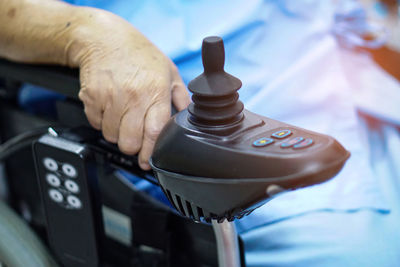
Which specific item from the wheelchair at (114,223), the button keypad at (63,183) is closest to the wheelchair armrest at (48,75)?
the wheelchair at (114,223)

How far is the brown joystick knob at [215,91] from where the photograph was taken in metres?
0.43

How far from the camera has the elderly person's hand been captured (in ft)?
1.83

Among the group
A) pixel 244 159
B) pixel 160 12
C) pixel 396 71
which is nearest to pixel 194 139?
pixel 244 159

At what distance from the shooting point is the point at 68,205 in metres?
0.60

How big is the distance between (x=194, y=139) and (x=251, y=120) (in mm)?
62

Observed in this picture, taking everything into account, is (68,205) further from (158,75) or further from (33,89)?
(33,89)

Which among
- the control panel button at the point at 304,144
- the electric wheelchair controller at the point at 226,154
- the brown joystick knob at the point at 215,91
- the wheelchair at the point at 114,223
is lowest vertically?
the wheelchair at the point at 114,223

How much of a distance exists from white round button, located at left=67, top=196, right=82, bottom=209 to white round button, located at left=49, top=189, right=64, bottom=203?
0.05 feet

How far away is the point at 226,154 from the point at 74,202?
Answer: 26 centimetres

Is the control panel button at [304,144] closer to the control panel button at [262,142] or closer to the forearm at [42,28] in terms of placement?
the control panel button at [262,142]

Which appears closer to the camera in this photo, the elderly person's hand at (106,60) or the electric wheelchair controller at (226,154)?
the electric wheelchair controller at (226,154)

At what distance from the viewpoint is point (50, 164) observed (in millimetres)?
587

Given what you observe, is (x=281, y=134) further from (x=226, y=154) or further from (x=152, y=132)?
(x=152, y=132)

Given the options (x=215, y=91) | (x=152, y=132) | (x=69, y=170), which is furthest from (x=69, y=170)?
(x=215, y=91)
